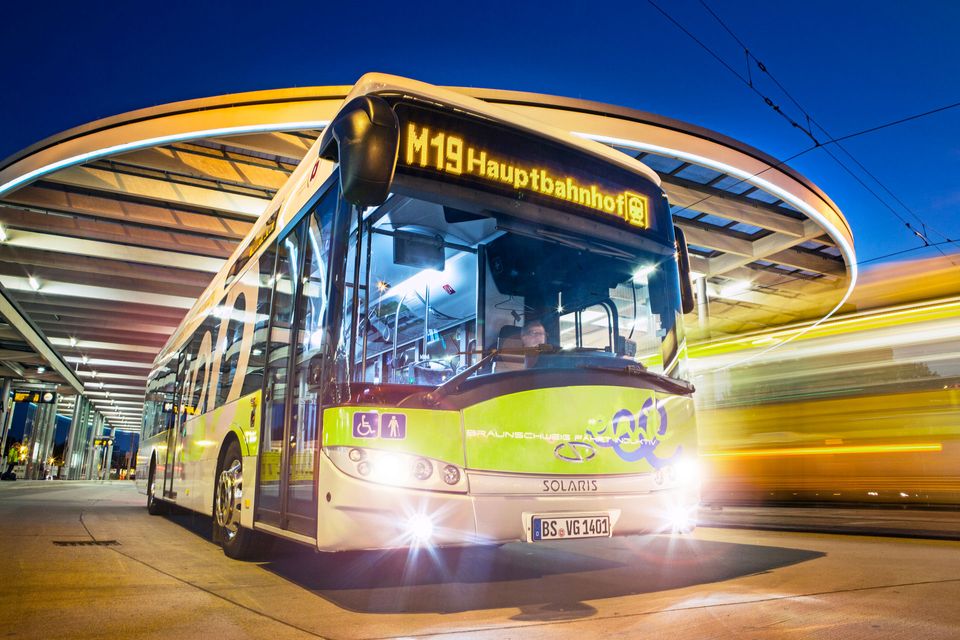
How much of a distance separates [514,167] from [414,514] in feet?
7.91

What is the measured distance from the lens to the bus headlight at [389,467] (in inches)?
147

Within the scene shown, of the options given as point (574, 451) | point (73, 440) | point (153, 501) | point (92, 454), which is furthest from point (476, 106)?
point (92, 454)

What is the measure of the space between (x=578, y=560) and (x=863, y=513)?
7.27 meters

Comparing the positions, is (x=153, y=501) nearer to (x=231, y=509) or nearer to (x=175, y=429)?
(x=175, y=429)

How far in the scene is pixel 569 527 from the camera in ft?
13.5

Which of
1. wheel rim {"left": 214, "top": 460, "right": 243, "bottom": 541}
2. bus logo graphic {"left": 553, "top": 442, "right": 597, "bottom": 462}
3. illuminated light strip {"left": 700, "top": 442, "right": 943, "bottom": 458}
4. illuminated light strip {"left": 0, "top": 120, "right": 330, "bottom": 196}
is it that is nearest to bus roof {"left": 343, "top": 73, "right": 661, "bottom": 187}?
bus logo graphic {"left": 553, "top": 442, "right": 597, "bottom": 462}

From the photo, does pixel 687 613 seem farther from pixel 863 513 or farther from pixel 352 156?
pixel 863 513

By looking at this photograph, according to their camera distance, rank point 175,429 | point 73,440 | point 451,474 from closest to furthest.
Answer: point 451,474, point 175,429, point 73,440

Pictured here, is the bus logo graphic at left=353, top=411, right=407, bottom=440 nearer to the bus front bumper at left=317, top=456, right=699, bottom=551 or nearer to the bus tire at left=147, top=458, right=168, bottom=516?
the bus front bumper at left=317, top=456, right=699, bottom=551

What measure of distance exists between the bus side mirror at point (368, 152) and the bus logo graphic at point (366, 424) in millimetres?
1191

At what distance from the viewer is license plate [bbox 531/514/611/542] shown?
4.04 meters

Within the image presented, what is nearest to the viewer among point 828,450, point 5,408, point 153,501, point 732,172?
point 828,450

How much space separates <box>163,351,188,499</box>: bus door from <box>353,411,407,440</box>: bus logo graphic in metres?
5.33

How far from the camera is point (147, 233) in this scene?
20531 mm
